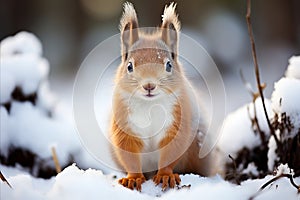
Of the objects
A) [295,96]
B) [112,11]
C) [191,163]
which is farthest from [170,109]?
[112,11]

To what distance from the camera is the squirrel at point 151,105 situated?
146 centimetres

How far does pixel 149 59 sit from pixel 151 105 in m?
0.14

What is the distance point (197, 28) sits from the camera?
5.75 meters

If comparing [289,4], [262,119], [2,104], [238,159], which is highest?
[289,4]

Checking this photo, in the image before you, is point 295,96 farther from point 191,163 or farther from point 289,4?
point 289,4

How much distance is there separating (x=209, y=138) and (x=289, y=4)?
450 cm

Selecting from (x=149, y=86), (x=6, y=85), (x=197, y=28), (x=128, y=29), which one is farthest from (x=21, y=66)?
(x=197, y=28)

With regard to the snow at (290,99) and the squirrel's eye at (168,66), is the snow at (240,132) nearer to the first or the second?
the snow at (290,99)

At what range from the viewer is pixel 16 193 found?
1.02 meters

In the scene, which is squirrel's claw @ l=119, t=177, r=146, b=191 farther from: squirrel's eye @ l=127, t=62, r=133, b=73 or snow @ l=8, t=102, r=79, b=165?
snow @ l=8, t=102, r=79, b=165

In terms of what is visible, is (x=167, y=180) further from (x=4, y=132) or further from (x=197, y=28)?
(x=197, y=28)

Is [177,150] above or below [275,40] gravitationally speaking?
below

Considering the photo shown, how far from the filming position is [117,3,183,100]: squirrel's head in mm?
1429

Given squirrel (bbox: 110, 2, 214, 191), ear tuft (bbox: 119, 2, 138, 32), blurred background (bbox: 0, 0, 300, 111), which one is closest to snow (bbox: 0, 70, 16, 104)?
squirrel (bbox: 110, 2, 214, 191)
